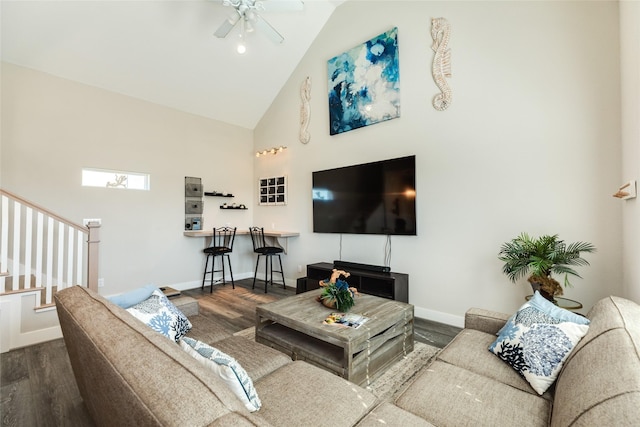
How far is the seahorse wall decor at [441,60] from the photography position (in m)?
3.36

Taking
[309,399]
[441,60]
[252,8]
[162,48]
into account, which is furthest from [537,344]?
[162,48]

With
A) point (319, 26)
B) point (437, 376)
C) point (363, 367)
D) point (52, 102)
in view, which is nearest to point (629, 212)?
point (437, 376)

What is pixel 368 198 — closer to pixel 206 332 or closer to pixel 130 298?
pixel 206 332

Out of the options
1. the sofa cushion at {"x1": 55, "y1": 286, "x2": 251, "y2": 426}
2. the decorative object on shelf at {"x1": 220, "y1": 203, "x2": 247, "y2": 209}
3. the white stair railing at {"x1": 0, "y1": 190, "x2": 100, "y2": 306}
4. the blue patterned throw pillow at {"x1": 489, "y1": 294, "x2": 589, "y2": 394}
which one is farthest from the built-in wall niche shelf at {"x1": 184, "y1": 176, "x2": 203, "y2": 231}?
the blue patterned throw pillow at {"x1": 489, "y1": 294, "x2": 589, "y2": 394}

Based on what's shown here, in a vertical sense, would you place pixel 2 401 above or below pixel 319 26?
below

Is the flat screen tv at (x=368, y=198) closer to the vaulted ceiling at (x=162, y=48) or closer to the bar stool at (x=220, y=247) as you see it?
the bar stool at (x=220, y=247)

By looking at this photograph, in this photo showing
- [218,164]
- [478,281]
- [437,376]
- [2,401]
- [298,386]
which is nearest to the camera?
[298,386]

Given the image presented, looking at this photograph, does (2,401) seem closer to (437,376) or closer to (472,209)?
(437,376)

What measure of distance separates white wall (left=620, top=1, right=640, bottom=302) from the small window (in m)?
5.76

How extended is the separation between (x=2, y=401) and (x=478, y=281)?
4.25 m

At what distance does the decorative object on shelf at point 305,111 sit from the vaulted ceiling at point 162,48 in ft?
1.78

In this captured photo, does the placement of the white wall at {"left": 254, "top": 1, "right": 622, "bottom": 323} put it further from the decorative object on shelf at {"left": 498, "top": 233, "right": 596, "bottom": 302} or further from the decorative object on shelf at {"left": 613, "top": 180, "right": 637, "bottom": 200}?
the decorative object on shelf at {"left": 613, "top": 180, "right": 637, "bottom": 200}

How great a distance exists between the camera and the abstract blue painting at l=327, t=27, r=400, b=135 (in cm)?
381

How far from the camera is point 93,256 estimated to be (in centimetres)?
329
